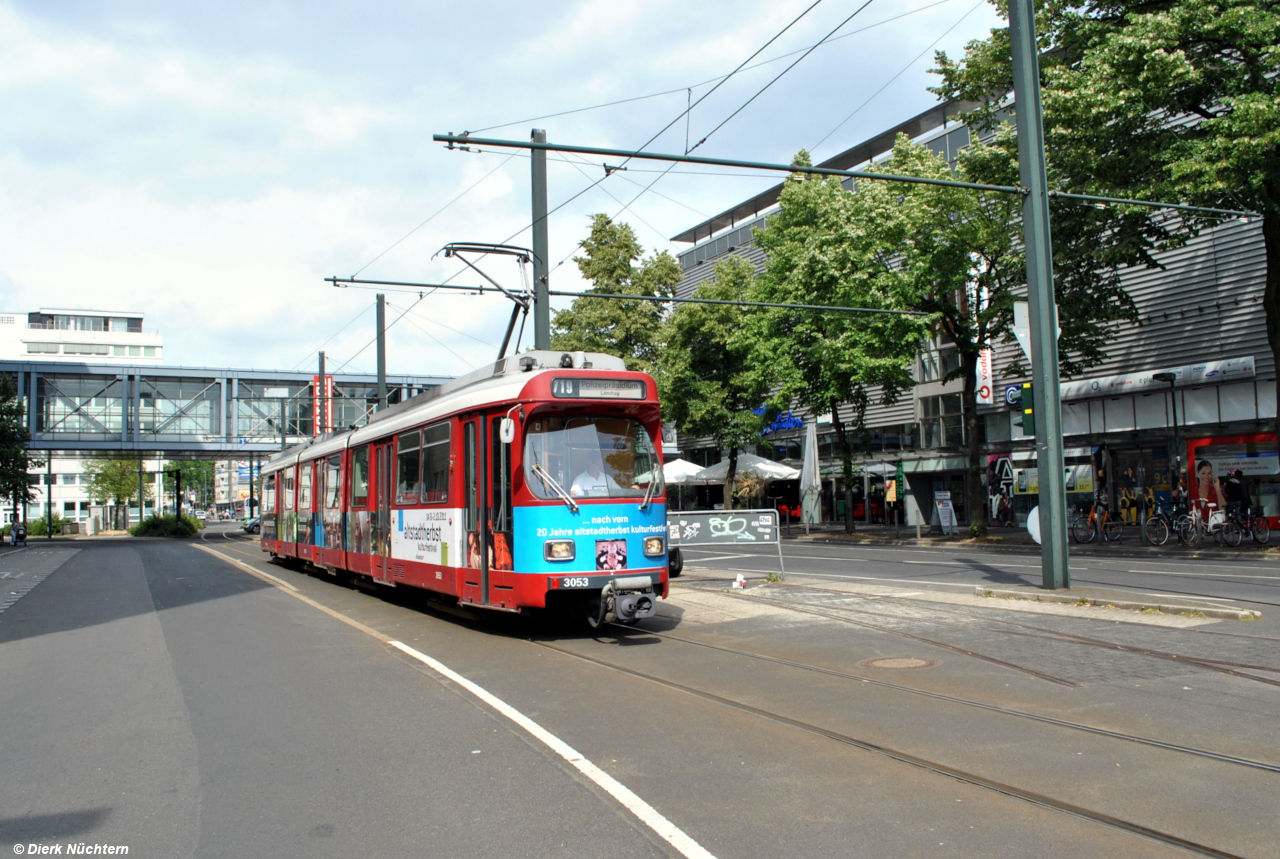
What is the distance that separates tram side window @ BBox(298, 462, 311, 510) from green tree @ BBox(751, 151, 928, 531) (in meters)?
15.7

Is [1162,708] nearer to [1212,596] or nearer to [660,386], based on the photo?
[1212,596]

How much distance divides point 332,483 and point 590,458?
A: 966 centimetres

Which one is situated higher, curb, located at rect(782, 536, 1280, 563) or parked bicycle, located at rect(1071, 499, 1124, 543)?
parked bicycle, located at rect(1071, 499, 1124, 543)

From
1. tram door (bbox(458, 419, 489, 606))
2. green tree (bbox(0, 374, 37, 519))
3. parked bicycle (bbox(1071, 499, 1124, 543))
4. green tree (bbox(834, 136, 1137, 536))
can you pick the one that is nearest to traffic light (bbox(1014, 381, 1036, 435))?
tram door (bbox(458, 419, 489, 606))

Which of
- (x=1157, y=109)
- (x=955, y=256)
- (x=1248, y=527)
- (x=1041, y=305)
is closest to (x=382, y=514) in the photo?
(x=1041, y=305)

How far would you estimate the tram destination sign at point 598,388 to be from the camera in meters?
10.5

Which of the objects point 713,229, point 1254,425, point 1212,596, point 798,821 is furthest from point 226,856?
point 713,229

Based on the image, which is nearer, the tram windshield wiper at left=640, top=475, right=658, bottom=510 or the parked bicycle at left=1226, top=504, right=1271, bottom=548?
the tram windshield wiper at left=640, top=475, right=658, bottom=510

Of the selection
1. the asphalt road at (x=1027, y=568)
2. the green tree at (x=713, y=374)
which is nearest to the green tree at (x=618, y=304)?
the green tree at (x=713, y=374)

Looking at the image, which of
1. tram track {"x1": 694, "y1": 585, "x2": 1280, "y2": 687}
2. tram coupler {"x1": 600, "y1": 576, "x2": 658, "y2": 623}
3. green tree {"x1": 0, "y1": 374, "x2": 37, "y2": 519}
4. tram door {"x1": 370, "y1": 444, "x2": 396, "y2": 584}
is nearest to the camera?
tram track {"x1": 694, "y1": 585, "x2": 1280, "y2": 687}

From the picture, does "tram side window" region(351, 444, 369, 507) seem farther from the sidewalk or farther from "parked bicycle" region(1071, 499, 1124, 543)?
"parked bicycle" region(1071, 499, 1124, 543)

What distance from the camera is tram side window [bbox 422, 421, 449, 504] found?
479 inches

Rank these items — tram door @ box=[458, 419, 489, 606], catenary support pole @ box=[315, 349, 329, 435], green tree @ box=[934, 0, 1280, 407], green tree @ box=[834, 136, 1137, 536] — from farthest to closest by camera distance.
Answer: catenary support pole @ box=[315, 349, 329, 435], green tree @ box=[834, 136, 1137, 536], green tree @ box=[934, 0, 1280, 407], tram door @ box=[458, 419, 489, 606]

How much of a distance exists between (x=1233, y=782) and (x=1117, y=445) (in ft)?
91.8
